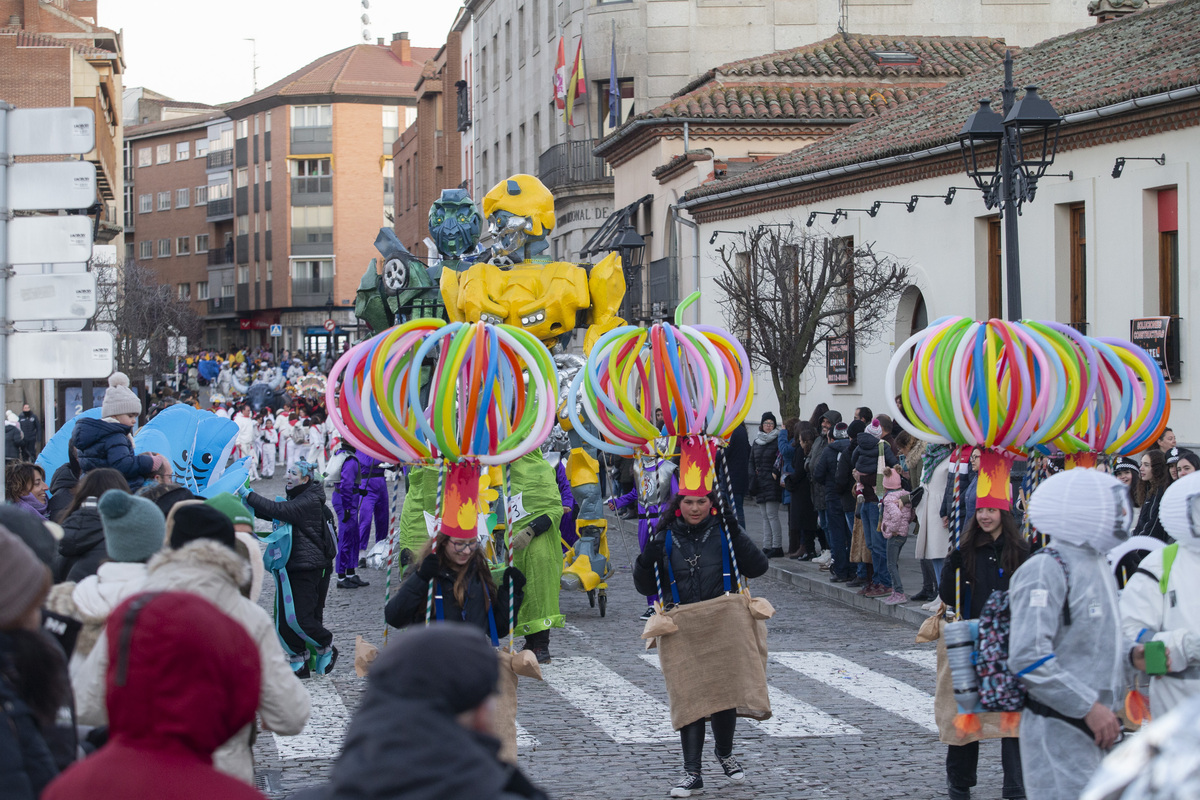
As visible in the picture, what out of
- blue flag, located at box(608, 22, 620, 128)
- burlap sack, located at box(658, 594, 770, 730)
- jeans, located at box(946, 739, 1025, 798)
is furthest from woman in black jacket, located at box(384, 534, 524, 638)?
blue flag, located at box(608, 22, 620, 128)

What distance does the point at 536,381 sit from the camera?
7.77 meters

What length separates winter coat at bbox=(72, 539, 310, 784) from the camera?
446 cm

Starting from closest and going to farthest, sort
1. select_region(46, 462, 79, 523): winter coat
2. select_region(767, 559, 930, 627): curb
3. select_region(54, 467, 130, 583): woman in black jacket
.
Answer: select_region(54, 467, 130, 583): woman in black jacket < select_region(46, 462, 79, 523): winter coat < select_region(767, 559, 930, 627): curb

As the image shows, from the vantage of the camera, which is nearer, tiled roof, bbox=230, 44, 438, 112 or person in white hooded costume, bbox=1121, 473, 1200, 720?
person in white hooded costume, bbox=1121, 473, 1200, 720

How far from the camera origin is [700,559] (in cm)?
752

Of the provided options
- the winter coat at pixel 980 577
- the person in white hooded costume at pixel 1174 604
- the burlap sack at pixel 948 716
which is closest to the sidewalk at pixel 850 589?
the burlap sack at pixel 948 716

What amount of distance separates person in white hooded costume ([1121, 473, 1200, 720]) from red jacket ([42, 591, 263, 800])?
357cm

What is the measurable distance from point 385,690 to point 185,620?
520 mm

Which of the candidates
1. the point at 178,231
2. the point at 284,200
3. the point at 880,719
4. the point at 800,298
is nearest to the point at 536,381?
the point at 880,719

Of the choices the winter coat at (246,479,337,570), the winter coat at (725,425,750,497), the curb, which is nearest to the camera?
the winter coat at (246,479,337,570)

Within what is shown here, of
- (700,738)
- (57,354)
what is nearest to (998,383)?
(700,738)

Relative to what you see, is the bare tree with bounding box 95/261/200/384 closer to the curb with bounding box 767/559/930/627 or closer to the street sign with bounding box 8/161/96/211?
the curb with bounding box 767/559/930/627

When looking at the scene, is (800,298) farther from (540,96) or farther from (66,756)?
(540,96)

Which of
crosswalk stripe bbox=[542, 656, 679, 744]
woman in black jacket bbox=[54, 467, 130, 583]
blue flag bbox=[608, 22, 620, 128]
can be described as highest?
blue flag bbox=[608, 22, 620, 128]
